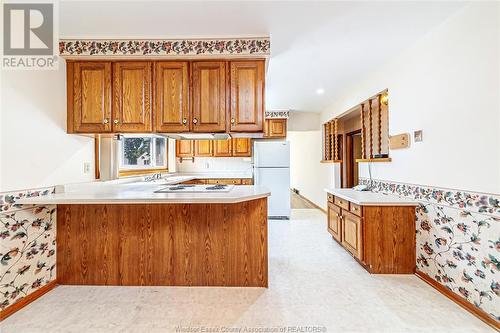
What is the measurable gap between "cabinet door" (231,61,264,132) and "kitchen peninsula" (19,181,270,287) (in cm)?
72

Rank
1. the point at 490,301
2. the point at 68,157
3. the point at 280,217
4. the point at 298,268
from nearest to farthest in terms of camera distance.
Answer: the point at 490,301 < the point at 68,157 < the point at 298,268 < the point at 280,217

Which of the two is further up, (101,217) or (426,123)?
(426,123)

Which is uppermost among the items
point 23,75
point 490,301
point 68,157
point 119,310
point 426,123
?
→ point 23,75

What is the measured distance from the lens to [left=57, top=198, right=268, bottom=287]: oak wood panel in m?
2.32

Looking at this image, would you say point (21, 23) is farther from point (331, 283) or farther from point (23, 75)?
point (331, 283)

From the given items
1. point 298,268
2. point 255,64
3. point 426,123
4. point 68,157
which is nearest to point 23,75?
point 68,157

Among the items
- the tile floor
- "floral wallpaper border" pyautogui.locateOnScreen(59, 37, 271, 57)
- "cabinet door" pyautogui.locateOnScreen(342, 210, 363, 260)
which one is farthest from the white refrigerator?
"floral wallpaper border" pyautogui.locateOnScreen(59, 37, 271, 57)

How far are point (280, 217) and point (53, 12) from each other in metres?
4.52

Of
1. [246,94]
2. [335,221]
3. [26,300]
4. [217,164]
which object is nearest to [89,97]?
[246,94]

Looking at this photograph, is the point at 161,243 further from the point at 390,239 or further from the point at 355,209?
the point at 390,239

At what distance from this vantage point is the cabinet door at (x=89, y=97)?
95.0 inches

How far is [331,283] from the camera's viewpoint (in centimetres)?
236

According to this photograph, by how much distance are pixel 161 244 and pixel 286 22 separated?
7.69ft

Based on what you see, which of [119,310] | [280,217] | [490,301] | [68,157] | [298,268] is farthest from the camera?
[280,217]
